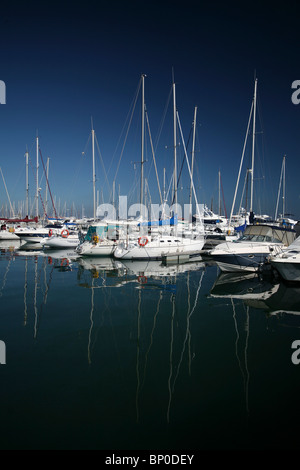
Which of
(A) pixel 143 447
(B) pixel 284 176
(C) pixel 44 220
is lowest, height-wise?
(A) pixel 143 447

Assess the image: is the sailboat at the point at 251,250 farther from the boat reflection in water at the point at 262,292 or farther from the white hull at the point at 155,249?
the white hull at the point at 155,249

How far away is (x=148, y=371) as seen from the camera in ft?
20.3

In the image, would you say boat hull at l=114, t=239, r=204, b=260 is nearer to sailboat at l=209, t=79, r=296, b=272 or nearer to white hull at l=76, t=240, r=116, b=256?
white hull at l=76, t=240, r=116, b=256

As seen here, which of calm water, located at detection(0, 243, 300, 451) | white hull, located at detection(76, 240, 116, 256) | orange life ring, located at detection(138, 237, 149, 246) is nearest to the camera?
calm water, located at detection(0, 243, 300, 451)

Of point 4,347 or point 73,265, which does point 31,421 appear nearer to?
point 4,347

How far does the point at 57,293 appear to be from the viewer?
12703 mm

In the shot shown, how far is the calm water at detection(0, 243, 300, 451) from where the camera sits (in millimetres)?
4465

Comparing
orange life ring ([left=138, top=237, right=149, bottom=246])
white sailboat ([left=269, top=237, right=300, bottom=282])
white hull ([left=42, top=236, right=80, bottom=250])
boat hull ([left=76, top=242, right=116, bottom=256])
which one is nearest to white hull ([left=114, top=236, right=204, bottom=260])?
orange life ring ([left=138, top=237, right=149, bottom=246])

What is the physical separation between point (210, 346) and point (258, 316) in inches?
130

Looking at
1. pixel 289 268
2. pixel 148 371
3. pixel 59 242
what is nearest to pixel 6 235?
pixel 59 242

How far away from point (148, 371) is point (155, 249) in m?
16.0

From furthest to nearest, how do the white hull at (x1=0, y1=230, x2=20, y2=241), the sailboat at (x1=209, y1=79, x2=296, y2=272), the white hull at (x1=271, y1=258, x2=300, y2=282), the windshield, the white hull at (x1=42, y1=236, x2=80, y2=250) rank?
the white hull at (x1=0, y1=230, x2=20, y2=241) → the white hull at (x1=42, y1=236, x2=80, y2=250) → the windshield → the sailboat at (x1=209, y1=79, x2=296, y2=272) → the white hull at (x1=271, y1=258, x2=300, y2=282)

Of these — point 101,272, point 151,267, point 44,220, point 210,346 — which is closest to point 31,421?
point 210,346

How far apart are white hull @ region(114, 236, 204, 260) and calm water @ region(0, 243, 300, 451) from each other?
9.24m
